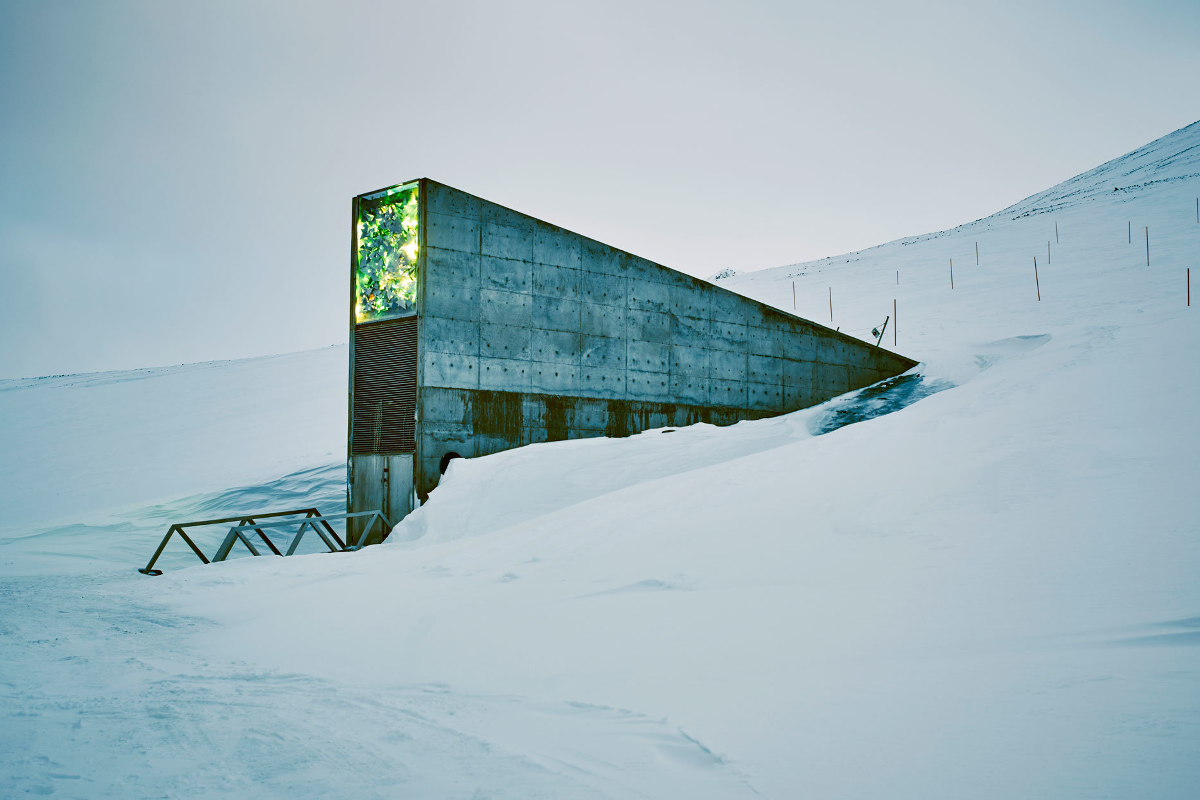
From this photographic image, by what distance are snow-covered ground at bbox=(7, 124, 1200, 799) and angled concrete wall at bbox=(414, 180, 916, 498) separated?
5.16ft

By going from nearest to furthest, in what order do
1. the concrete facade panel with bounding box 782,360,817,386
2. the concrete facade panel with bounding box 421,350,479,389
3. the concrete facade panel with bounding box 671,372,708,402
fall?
the concrete facade panel with bounding box 421,350,479,389, the concrete facade panel with bounding box 671,372,708,402, the concrete facade panel with bounding box 782,360,817,386

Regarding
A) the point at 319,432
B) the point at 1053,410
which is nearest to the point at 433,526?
the point at 1053,410

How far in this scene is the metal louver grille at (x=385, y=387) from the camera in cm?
1366

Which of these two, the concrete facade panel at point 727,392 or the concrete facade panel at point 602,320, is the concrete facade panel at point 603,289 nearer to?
the concrete facade panel at point 602,320

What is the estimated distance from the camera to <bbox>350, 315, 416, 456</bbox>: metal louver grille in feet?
44.8

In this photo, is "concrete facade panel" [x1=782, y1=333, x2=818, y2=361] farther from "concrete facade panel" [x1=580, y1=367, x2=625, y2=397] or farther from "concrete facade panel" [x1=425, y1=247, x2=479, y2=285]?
"concrete facade panel" [x1=425, y1=247, x2=479, y2=285]

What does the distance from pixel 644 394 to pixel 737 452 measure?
3.33 metres

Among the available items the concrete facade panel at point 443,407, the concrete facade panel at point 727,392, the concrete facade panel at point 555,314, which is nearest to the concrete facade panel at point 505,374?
the concrete facade panel at point 443,407

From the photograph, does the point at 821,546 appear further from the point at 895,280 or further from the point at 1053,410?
the point at 895,280

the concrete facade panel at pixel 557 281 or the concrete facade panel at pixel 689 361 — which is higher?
the concrete facade panel at pixel 557 281

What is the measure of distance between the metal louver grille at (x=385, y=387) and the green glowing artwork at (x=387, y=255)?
370 mm

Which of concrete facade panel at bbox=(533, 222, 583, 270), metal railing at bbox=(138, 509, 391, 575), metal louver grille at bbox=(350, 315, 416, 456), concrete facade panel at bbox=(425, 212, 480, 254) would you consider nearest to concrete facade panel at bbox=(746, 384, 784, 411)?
concrete facade panel at bbox=(533, 222, 583, 270)

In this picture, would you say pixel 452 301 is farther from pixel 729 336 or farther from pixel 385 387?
pixel 729 336

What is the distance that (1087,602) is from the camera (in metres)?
4.43
